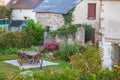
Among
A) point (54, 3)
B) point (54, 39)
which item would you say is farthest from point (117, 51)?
point (54, 3)

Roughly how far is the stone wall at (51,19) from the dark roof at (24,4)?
11411mm

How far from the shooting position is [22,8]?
46438 millimetres

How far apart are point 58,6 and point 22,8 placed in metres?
14.6

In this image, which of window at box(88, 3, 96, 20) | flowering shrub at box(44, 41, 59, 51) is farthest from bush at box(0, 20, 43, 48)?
window at box(88, 3, 96, 20)

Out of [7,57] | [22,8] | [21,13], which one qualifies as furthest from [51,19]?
[21,13]

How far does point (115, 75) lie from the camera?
6520mm

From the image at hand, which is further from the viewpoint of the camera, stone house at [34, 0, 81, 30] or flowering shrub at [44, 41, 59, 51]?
stone house at [34, 0, 81, 30]

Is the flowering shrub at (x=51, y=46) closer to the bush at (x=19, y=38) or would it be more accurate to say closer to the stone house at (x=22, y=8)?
the bush at (x=19, y=38)

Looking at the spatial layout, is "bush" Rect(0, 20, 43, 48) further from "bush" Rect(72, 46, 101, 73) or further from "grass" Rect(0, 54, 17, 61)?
"bush" Rect(72, 46, 101, 73)

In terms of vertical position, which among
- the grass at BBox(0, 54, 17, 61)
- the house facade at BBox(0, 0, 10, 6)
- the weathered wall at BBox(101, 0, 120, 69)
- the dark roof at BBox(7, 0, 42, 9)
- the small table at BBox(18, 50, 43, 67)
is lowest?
the grass at BBox(0, 54, 17, 61)

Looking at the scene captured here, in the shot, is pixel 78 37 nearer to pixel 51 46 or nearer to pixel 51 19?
pixel 51 46

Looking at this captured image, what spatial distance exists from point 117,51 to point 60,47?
11.5 meters

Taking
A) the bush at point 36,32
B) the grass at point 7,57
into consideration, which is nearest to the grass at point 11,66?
Answer: the grass at point 7,57

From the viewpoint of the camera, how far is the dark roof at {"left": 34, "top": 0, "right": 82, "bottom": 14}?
Result: 3122 centimetres
